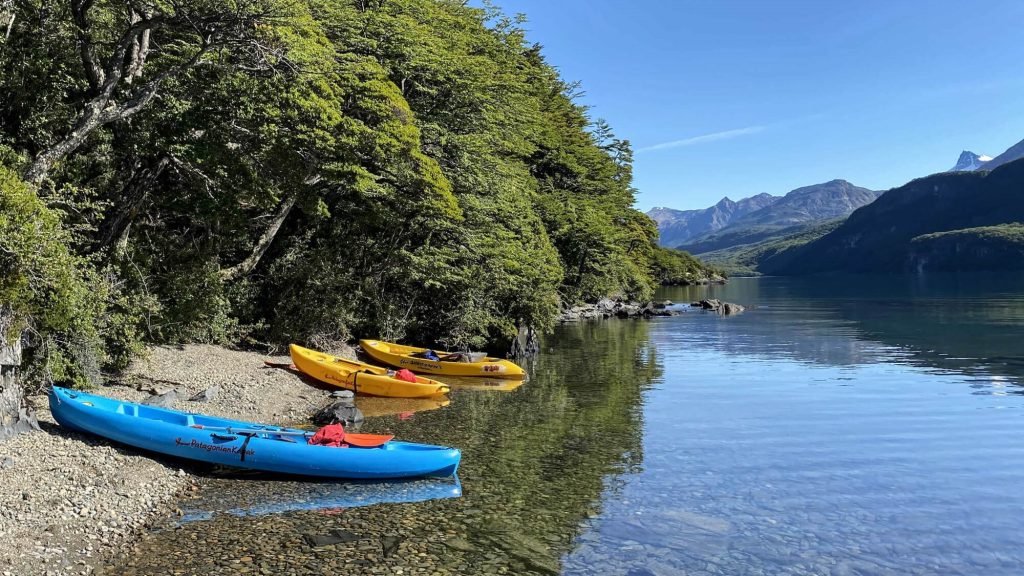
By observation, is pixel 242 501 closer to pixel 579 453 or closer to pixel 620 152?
pixel 579 453

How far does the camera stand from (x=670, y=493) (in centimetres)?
1245

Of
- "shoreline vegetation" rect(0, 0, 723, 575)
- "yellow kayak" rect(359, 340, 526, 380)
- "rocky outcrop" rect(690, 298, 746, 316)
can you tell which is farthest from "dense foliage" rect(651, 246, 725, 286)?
"yellow kayak" rect(359, 340, 526, 380)

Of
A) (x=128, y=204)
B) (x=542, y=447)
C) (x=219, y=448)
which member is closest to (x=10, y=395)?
(x=219, y=448)

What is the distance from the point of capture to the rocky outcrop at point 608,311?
59625 mm

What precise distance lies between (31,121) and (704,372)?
2647 cm

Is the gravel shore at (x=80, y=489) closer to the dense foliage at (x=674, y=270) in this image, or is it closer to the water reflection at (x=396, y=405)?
the water reflection at (x=396, y=405)

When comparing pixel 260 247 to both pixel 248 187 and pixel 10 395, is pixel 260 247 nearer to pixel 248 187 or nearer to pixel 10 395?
pixel 248 187

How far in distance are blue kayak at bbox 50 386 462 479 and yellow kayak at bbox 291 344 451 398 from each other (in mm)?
8324

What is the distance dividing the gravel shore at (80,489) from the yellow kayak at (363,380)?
12.7ft

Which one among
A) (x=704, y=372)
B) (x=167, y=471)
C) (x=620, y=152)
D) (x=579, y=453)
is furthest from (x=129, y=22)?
(x=620, y=152)

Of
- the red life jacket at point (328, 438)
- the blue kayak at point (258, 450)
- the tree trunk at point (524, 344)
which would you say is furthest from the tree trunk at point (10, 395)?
the tree trunk at point (524, 344)

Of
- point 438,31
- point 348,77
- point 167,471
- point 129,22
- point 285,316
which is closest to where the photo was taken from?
point 167,471

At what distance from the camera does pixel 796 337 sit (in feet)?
137

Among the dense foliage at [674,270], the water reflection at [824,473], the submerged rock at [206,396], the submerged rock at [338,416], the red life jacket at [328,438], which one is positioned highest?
the dense foliage at [674,270]
